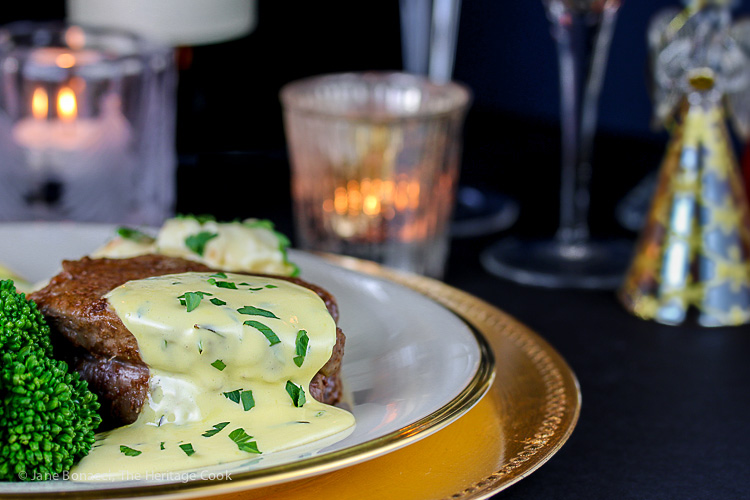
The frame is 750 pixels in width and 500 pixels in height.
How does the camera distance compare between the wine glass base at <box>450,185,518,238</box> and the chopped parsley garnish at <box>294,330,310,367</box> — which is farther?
the wine glass base at <box>450,185,518,238</box>

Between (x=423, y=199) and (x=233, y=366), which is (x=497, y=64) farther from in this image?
(x=233, y=366)

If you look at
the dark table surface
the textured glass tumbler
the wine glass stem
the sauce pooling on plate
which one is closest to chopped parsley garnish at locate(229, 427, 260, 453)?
the sauce pooling on plate

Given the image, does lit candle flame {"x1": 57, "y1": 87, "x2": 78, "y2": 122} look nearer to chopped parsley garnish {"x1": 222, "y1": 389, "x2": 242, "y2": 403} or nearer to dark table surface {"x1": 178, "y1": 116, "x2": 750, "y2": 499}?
dark table surface {"x1": 178, "y1": 116, "x2": 750, "y2": 499}

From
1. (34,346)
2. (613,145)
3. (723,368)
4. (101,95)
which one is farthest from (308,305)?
(613,145)

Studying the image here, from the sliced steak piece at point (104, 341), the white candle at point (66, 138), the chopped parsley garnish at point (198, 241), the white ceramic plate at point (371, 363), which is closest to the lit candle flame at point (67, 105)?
the white candle at point (66, 138)

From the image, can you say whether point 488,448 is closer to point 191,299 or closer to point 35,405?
point 191,299

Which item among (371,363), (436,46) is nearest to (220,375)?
(371,363)
